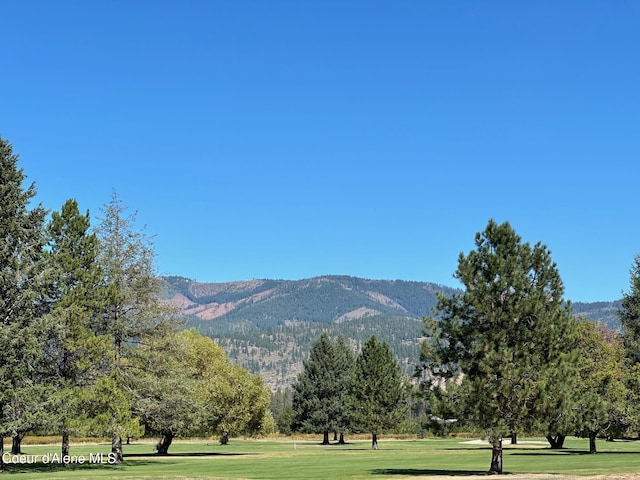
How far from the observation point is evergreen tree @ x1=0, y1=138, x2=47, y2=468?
37.1 meters

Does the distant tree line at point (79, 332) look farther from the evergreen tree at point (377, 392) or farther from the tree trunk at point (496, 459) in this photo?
the evergreen tree at point (377, 392)

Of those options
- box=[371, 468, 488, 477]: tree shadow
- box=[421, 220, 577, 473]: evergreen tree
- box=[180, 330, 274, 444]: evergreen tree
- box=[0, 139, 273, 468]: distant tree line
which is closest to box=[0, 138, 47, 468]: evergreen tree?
box=[0, 139, 273, 468]: distant tree line

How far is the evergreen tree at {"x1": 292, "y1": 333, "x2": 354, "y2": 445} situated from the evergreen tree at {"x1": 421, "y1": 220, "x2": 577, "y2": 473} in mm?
63195

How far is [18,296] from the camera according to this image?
38.6 metres

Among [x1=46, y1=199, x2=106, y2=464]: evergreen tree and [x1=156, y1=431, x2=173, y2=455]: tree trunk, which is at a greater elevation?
[x1=46, y1=199, x2=106, y2=464]: evergreen tree

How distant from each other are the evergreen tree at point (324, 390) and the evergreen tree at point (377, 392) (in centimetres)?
1429

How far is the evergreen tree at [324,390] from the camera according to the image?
100688 mm

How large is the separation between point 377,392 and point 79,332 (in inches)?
1930

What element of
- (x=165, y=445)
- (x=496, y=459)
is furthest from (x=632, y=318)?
(x=165, y=445)

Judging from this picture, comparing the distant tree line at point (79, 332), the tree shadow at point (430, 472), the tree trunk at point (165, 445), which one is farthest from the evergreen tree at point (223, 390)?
the tree shadow at point (430, 472)

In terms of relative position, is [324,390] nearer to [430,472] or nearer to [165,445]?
[165,445]

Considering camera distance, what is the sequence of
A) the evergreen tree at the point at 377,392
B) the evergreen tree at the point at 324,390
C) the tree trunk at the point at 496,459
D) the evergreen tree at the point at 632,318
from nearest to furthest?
the tree trunk at the point at 496,459 → the evergreen tree at the point at 632,318 → the evergreen tree at the point at 377,392 → the evergreen tree at the point at 324,390

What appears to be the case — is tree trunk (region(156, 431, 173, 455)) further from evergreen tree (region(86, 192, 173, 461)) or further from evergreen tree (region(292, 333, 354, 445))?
evergreen tree (region(292, 333, 354, 445))

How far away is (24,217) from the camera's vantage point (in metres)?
40.1
